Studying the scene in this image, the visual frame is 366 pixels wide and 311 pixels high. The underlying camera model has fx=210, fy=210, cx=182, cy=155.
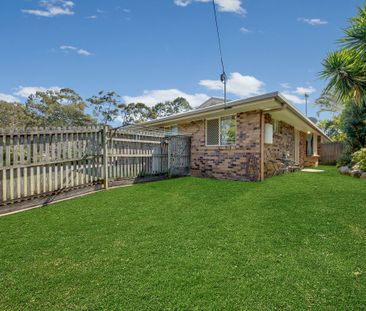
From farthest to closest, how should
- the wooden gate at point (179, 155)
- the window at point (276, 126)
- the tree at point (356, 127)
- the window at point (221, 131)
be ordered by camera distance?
the tree at point (356, 127), the window at point (276, 126), the wooden gate at point (179, 155), the window at point (221, 131)

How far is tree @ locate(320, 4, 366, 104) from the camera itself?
30.3 ft

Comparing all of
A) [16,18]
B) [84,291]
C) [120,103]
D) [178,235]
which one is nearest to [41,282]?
[84,291]

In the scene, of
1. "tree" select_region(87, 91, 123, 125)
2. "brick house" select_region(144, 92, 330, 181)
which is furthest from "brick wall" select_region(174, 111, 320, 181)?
"tree" select_region(87, 91, 123, 125)

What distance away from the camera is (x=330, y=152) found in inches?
655

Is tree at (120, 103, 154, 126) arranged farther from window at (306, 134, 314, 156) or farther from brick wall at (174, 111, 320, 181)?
brick wall at (174, 111, 320, 181)

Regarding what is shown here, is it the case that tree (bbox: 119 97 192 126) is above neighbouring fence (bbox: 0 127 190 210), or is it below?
above

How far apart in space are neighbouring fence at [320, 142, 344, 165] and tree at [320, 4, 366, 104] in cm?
726

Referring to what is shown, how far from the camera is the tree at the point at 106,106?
108 feet

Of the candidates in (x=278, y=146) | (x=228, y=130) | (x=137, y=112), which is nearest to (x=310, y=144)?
(x=278, y=146)

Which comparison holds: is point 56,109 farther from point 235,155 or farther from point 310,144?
point 310,144

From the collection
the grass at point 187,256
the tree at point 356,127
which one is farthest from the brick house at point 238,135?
the tree at point 356,127

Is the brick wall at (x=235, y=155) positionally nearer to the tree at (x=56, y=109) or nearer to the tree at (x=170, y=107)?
the tree at (x=170, y=107)

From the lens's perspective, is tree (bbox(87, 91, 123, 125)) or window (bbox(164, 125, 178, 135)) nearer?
window (bbox(164, 125, 178, 135))

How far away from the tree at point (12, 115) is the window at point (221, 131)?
27.0 meters
